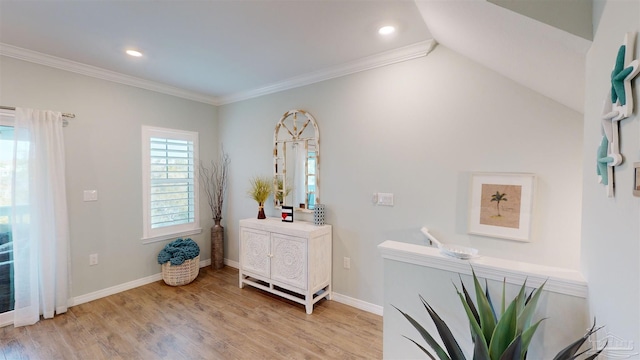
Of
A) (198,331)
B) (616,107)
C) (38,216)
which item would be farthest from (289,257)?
(616,107)

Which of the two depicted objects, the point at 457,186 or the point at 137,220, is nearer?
the point at 457,186

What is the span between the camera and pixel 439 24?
6.14 ft

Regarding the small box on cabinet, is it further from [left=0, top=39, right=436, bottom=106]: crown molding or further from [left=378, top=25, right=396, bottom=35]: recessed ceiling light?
[left=378, top=25, right=396, bottom=35]: recessed ceiling light

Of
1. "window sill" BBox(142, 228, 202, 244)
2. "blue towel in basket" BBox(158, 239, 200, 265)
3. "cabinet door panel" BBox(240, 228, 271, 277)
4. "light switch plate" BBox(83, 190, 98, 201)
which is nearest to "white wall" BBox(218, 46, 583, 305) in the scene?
"cabinet door panel" BBox(240, 228, 271, 277)

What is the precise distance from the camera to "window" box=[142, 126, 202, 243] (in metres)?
3.42

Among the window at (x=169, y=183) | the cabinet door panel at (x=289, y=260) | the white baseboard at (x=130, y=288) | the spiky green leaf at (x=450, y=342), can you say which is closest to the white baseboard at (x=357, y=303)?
the white baseboard at (x=130, y=288)

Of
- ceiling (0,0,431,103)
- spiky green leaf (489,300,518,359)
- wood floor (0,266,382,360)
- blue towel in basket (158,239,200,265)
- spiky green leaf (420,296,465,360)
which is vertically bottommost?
wood floor (0,266,382,360)

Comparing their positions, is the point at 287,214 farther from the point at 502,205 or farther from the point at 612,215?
the point at 612,215

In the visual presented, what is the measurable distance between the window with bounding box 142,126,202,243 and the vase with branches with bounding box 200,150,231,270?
19cm

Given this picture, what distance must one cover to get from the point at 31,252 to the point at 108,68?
2015 mm

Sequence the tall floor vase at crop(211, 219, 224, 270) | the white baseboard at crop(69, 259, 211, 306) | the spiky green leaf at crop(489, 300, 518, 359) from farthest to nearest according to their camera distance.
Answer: the tall floor vase at crop(211, 219, 224, 270) < the white baseboard at crop(69, 259, 211, 306) < the spiky green leaf at crop(489, 300, 518, 359)

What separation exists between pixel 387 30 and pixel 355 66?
2.10 feet

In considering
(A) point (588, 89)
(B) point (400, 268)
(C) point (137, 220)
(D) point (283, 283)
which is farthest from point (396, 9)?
(C) point (137, 220)

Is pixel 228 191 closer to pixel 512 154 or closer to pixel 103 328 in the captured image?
pixel 103 328
